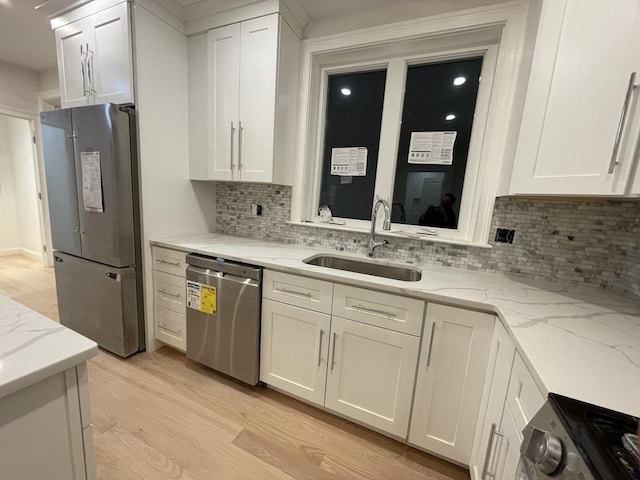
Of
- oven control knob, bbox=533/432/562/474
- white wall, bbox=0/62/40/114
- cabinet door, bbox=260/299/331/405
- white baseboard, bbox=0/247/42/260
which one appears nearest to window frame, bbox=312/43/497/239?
cabinet door, bbox=260/299/331/405

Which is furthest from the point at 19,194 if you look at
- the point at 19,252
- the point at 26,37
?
the point at 26,37

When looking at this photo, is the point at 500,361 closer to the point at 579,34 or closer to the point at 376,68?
the point at 579,34

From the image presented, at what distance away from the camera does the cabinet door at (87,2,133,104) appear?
1.75 m

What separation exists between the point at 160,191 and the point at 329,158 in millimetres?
1326

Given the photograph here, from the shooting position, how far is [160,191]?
205cm

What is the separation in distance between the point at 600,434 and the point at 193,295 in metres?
1.95

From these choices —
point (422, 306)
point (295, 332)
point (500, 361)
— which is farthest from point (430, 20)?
point (295, 332)

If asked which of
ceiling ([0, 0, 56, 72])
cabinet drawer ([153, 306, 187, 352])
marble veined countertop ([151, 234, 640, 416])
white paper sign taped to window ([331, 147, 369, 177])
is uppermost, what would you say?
ceiling ([0, 0, 56, 72])

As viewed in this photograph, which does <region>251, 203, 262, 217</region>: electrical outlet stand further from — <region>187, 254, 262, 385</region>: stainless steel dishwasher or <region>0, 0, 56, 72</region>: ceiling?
<region>0, 0, 56, 72</region>: ceiling

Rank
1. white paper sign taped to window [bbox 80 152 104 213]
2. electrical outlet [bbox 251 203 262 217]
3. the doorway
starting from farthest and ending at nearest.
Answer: the doorway
electrical outlet [bbox 251 203 262 217]
white paper sign taped to window [bbox 80 152 104 213]

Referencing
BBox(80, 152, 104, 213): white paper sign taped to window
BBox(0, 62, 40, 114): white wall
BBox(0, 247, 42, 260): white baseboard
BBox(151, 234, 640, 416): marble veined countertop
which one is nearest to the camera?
BBox(151, 234, 640, 416): marble veined countertop

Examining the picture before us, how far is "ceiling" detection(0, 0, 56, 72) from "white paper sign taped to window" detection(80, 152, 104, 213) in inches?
53.3

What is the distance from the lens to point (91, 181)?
6.20 feet

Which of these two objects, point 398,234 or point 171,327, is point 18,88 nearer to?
point 171,327
